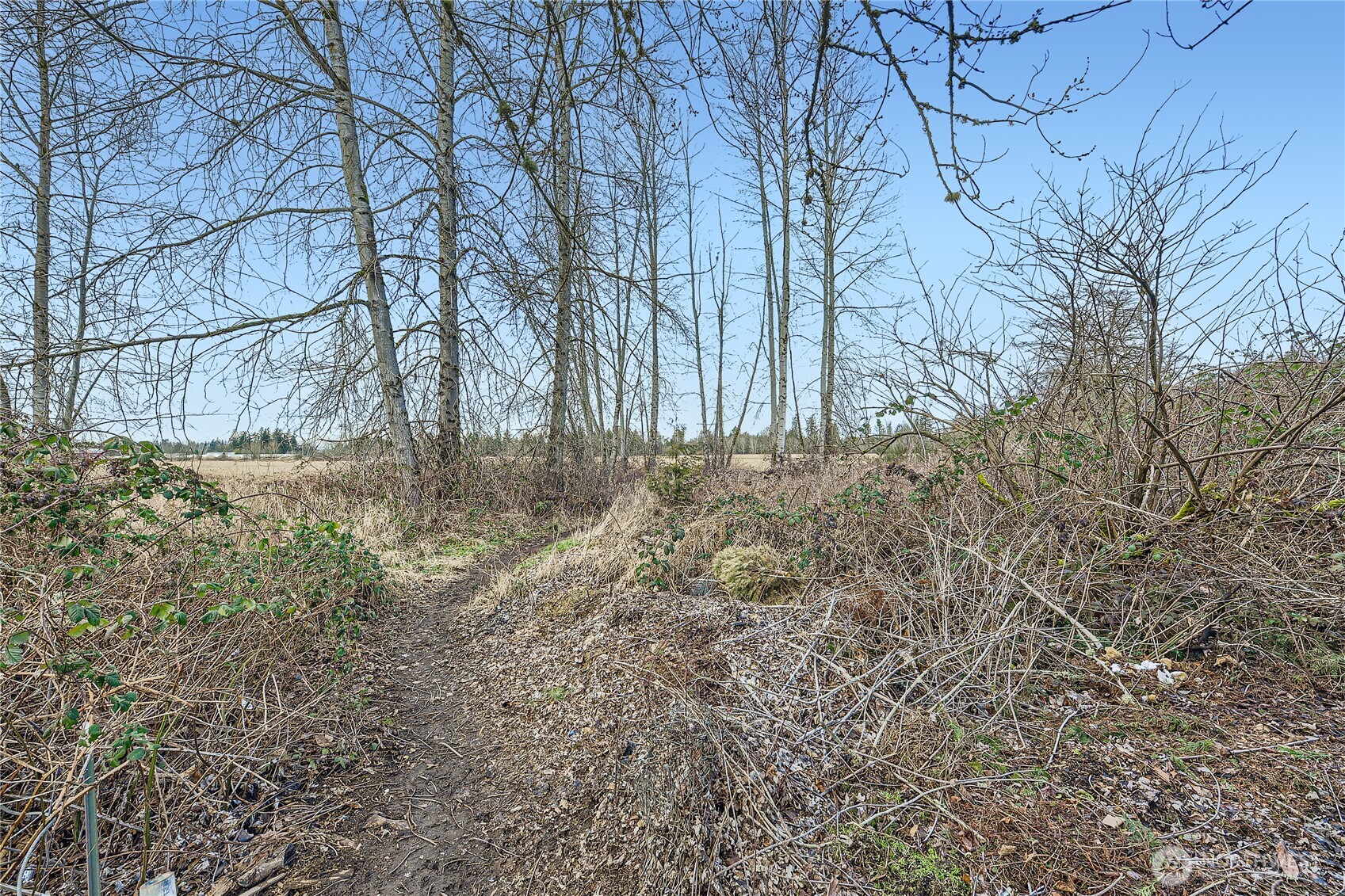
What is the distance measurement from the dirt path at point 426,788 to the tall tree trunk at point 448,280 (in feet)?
16.2

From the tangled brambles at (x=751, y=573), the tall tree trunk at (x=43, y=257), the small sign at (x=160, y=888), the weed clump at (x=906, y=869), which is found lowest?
the weed clump at (x=906, y=869)

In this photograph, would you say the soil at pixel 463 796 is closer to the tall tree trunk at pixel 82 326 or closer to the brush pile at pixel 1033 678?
the brush pile at pixel 1033 678

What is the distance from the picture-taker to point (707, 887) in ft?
7.22

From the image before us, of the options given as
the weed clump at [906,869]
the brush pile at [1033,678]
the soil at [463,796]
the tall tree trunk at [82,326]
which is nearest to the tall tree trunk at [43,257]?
the tall tree trunk at [82,326]

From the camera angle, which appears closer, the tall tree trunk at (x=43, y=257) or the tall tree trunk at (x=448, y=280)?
the tall tree trunk at (x=43, y=257)

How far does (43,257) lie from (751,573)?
12396mm

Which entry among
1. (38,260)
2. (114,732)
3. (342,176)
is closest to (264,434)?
(342,176)

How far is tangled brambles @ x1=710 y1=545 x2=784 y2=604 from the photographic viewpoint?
4.34 metres

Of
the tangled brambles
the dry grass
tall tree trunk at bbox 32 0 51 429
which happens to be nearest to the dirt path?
the dry grass

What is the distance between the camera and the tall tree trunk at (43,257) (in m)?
3.55

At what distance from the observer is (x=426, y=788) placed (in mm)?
3119

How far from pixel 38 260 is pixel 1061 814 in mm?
14198

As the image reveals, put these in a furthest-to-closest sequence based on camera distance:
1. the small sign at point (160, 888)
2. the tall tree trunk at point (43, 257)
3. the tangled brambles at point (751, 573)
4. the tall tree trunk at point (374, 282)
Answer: the tall tree trunk at point (374, 282)
the tangled brambles at point (751, 573)
the tall tree trunk at point (43, 257)
the small sign at point (160, 888)

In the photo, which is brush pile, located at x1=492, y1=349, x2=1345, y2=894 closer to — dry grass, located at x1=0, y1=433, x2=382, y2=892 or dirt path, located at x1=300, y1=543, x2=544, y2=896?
dirt path, located at x1=300, y1=543, x2=544, y2=896
